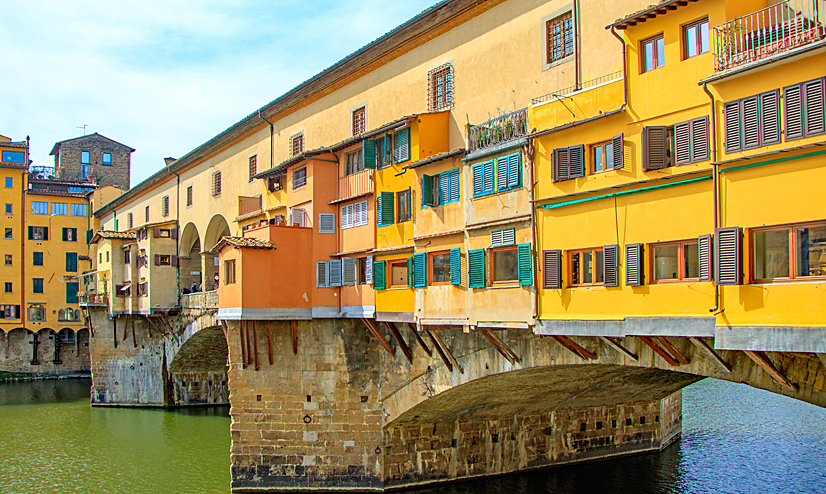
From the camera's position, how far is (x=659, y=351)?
48.2ft

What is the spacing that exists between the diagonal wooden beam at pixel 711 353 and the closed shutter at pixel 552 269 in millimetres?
2959

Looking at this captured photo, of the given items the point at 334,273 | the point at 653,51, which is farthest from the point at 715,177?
the point at 334,273

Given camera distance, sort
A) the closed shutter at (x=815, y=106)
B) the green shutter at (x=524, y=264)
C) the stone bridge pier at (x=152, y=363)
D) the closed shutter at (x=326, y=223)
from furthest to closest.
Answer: the stone bridge pier at (x=152, y=363) < the closed shutter at (x=326, y=223) < the green shutter at (x=524, y=264) < the closed shutter at (x=815, y=106)

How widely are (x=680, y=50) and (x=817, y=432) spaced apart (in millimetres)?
24549

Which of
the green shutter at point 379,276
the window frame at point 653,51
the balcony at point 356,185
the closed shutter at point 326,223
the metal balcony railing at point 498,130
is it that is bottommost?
the green shutter at point 379,276

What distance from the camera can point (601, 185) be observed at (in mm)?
14758

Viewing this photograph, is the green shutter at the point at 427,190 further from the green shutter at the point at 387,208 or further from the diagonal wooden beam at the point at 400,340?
the diagonal wooden beam at the point at 400,340

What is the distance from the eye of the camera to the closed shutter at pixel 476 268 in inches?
701

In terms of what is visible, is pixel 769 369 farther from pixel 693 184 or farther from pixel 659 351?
pixel 693 184

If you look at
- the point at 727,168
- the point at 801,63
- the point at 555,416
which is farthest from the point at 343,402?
the point at 801,63

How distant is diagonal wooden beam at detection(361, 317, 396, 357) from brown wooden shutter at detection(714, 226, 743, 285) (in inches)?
496

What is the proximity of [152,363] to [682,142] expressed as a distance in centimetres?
4061

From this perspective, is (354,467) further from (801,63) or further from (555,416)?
(801,63)

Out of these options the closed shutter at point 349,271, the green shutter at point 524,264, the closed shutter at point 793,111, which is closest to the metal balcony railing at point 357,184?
the closed shutter at point 349,271
